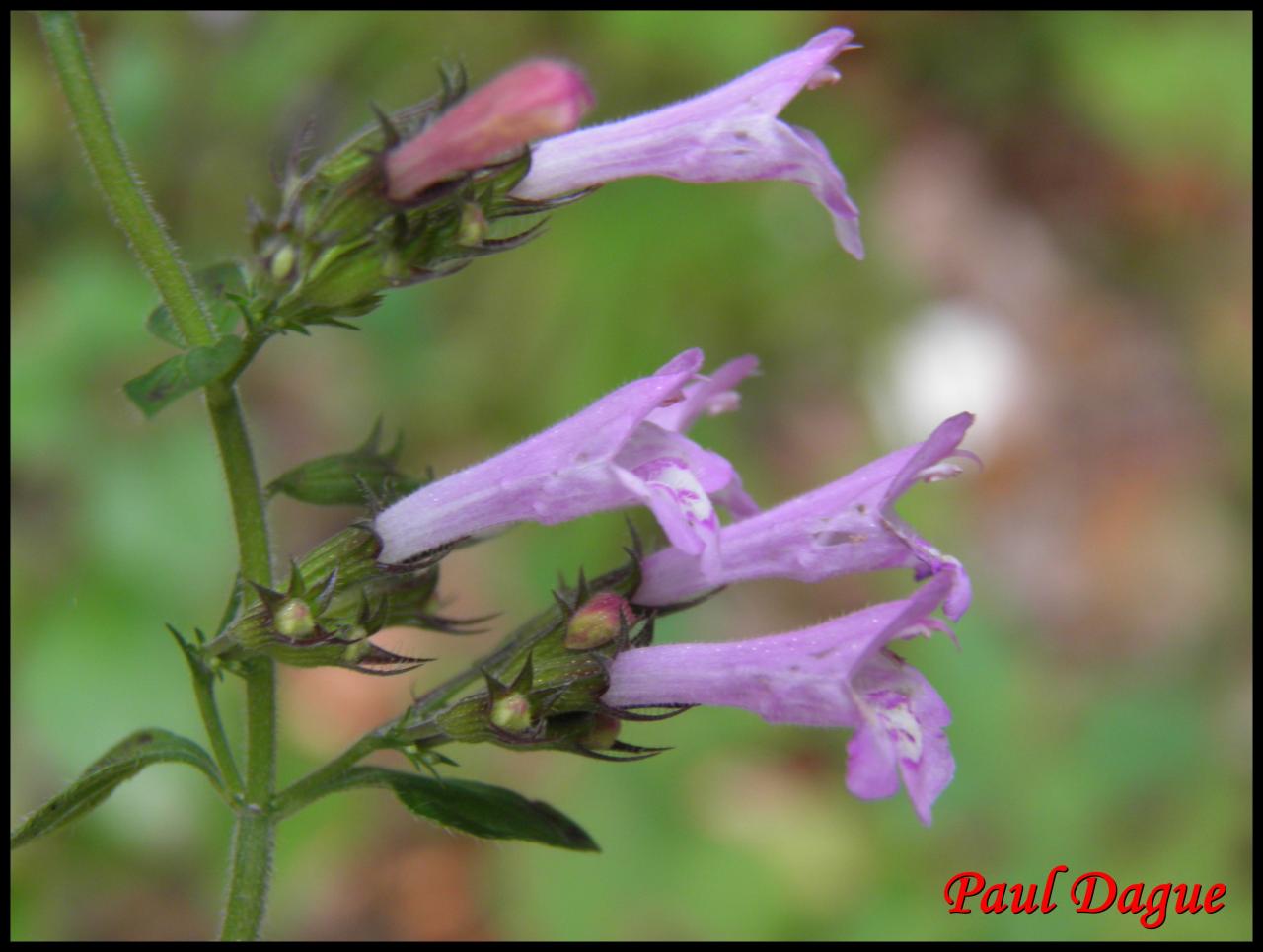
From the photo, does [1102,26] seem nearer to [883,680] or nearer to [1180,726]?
[1180,726]

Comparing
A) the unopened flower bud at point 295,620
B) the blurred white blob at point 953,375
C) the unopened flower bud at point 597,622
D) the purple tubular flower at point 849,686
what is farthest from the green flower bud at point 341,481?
the blurred white blob at point 953,375

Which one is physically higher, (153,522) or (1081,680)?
(153,522)

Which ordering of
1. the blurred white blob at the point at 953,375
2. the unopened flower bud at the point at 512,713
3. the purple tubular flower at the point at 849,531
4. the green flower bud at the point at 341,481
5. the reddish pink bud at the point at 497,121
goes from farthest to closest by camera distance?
the blurred white blob at the point at 953,375 < the green flower bud at the point at 341,481 < the unopened flower bud at the point at 512,713 < the purple tubular flower at the point at 849,531 < the reddish pink bud at the point at 497,121

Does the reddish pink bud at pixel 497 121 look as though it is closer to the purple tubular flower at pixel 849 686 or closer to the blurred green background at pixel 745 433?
the purple tubular flower at pixel 849 686

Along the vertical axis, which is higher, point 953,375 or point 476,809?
point 476,809

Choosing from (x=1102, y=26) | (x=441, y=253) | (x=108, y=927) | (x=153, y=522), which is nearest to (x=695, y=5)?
(x=1102, y=26)

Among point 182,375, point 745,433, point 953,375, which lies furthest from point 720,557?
point 953,375

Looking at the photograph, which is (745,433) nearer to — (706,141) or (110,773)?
(706,141)
